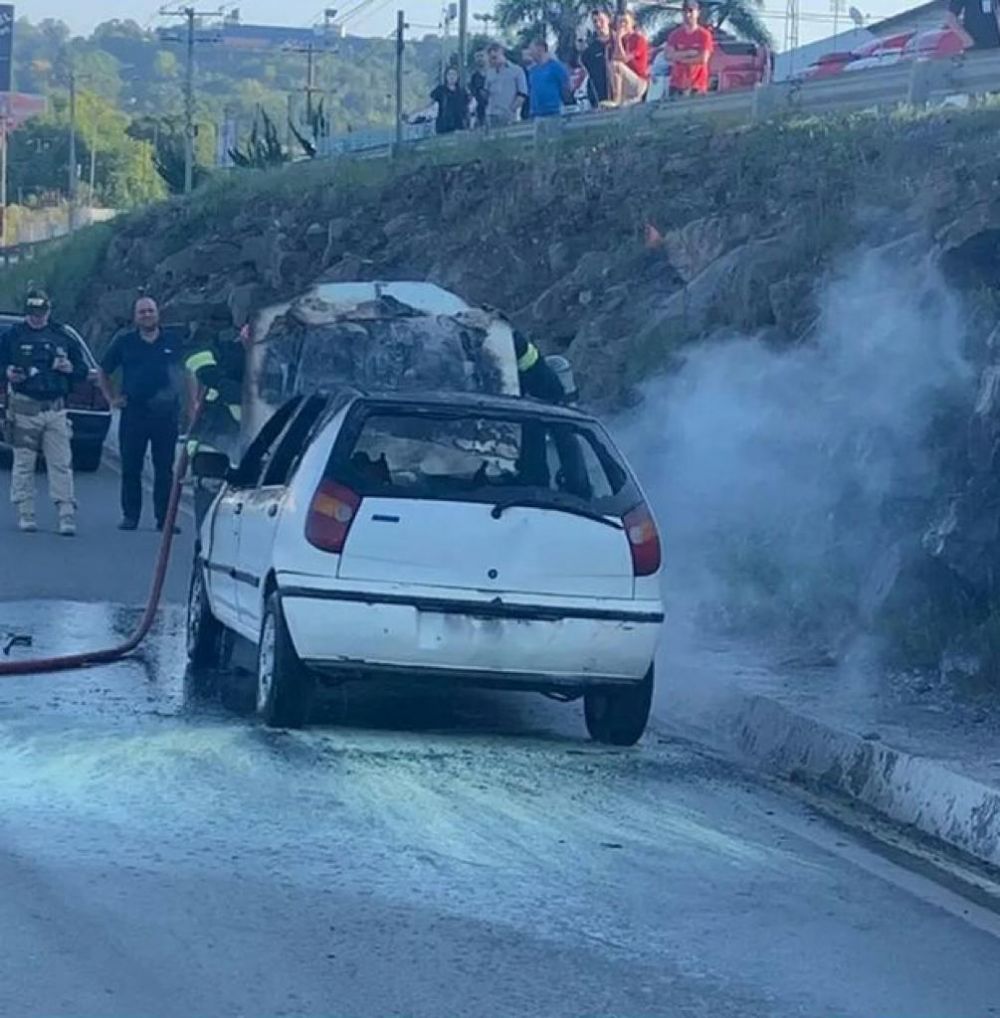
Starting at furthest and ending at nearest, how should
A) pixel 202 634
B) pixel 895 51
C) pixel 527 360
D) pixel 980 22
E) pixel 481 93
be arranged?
pixel 481 93 < pixel 895 51 < pixel 980 22 < pixel 527 360 < pixel 202 634

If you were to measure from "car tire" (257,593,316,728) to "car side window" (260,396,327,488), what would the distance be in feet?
2.76

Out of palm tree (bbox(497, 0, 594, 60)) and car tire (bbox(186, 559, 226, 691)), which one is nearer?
car tire (bbox(186, 559, 226, 691))

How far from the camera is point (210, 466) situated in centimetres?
1138

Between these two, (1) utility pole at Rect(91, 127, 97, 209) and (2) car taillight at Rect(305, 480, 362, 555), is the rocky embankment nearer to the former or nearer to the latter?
(2) car taillight at Rect(305, 480, 362, 555)

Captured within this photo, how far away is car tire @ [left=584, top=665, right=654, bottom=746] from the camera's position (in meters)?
9.79

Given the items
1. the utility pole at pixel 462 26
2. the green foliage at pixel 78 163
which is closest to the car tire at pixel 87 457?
the utility pole at pixel 462 26

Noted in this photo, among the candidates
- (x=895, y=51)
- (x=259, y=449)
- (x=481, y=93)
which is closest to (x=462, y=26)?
(x=481, y=93)

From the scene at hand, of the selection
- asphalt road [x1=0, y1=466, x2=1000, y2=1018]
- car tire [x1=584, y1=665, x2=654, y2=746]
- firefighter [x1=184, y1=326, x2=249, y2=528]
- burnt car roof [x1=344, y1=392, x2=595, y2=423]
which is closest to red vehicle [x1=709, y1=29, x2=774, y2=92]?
firefighter [x1=184, y1=326, x2=249, y2=528]

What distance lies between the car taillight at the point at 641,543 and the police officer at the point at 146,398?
8.26 m

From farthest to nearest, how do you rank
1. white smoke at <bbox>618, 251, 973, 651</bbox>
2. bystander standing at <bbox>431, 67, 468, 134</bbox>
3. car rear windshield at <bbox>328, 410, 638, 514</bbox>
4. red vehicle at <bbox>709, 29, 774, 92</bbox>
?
bystander standing at <bbox>431, 67, 468, 134</bbox> < red vehicle at <bbox>709, 29, 774, 92</bbox> < white smoke at <bbox>618, 251, 973, 651</bbox> < car rear windshield at <bbox>328, 410, 638, 514</bbox>

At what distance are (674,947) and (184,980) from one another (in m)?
1.45

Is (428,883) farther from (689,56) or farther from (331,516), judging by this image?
(689,56)

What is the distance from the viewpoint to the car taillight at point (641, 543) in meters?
9.73

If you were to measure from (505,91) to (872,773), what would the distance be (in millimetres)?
23708
